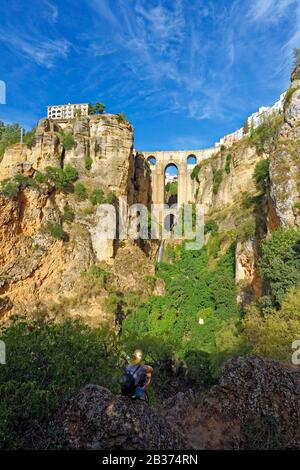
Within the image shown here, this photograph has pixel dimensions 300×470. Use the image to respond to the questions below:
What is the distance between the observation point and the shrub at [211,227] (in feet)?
119

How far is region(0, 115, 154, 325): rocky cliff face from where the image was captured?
2258 centimetres

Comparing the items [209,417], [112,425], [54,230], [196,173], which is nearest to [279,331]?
[209,417]

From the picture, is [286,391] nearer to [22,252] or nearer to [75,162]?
[22,252]

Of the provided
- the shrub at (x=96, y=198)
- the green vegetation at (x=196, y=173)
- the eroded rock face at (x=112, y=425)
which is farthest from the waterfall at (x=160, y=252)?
the eroded rock face at (x=112, y=425)

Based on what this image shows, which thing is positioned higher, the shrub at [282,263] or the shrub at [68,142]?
the shrub at [68,142]

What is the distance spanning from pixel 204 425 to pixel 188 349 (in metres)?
15.5

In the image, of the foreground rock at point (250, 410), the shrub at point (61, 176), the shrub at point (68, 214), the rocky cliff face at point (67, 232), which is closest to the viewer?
the foreground rock at point (250, 410)

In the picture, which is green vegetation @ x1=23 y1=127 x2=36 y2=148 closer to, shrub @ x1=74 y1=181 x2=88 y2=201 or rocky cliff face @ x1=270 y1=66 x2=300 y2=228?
shrub @ x1=74 y1=181 x2=88 y2=201

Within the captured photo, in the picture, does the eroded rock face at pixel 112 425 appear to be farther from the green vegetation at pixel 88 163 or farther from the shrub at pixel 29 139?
the shrub at pixel 29 139

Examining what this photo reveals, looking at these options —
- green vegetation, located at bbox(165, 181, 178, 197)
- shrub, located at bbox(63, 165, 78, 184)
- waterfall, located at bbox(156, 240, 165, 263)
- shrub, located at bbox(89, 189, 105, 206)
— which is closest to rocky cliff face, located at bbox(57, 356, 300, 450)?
shrub, located at bbox(89, 189, 105, 206)

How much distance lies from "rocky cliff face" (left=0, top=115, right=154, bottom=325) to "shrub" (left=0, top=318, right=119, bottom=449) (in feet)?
40.8

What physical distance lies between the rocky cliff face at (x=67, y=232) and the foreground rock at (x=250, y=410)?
659 inches

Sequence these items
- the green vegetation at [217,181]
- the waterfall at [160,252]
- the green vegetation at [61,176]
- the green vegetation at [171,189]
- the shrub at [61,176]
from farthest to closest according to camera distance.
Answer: the green vegetation at [171,189]
the green vegetation at [217,181]
the waterfall at [160,252]
the shrub at [61,176]
the green vegetation at [61,176]
